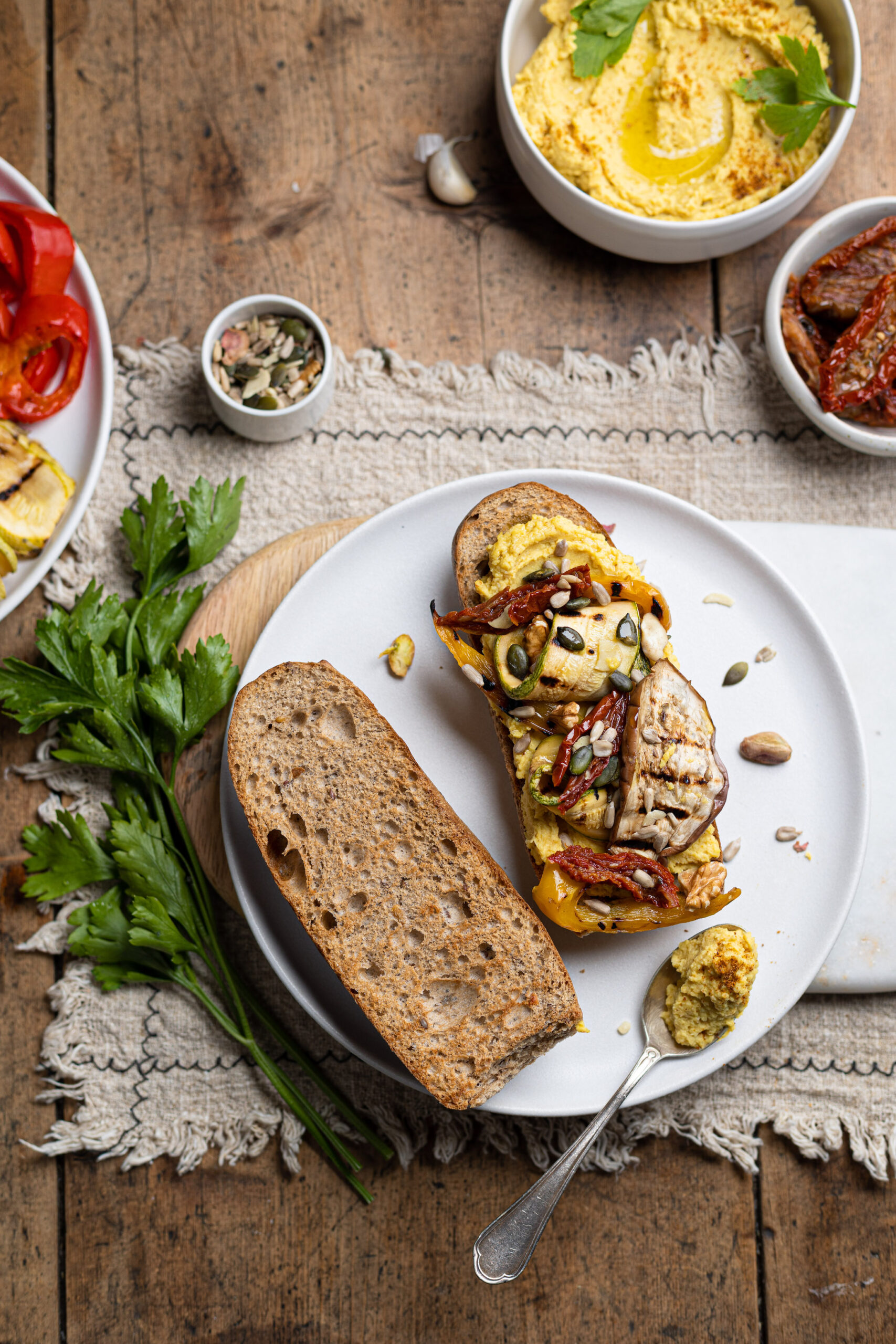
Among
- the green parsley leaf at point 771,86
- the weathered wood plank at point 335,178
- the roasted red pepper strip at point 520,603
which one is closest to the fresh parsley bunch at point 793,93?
the green parsley leaf at point 771,86

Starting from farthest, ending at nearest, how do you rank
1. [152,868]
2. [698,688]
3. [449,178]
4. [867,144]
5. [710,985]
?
[867,144], [449,178], [698,688], [152,868], [710,985]

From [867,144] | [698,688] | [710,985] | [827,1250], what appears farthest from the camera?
[867,144]

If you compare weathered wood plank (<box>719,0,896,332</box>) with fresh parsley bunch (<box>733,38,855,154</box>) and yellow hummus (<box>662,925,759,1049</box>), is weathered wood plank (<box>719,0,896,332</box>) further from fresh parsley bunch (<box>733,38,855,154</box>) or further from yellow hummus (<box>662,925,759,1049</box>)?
yellow hummus (<box>662,925,759,1049</box>)

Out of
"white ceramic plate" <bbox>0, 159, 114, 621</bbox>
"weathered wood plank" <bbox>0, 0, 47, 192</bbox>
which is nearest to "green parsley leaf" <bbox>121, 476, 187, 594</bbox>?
"white ceramic plate" <bbox>0, 159, 114, 621</bbox>

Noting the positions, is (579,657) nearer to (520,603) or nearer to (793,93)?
(520,603)

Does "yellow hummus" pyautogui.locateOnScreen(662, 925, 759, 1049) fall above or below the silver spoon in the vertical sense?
above

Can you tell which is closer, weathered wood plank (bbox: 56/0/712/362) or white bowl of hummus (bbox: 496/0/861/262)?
white bowl of hummus (bbox: 496/0/861/262)

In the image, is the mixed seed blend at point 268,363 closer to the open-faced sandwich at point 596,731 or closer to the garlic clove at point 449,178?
the garlic clove at point 449,178

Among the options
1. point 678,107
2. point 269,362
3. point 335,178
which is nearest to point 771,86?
point 678,107
